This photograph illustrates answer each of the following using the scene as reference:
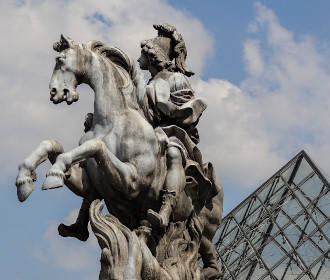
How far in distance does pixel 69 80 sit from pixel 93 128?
22.3 inches

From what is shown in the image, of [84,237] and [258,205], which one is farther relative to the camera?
[258,205]

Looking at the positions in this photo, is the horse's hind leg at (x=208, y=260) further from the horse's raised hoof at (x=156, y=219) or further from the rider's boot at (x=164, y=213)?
the horse's raised hoof at (x=156, y=219)

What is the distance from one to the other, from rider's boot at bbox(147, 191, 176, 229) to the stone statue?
11 millimetres

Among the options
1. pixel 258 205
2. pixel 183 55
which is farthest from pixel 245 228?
pixel 183 55

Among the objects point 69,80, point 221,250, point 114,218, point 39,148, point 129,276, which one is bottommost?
point 129,276

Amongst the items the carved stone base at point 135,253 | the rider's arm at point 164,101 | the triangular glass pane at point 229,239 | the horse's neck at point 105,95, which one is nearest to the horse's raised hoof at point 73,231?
the carved stone base at point 135,253

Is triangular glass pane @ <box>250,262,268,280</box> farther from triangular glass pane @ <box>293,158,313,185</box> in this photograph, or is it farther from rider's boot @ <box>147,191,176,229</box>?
rider's boot @ <box>147,191,176,229</box>

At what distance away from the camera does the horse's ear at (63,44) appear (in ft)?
33.8

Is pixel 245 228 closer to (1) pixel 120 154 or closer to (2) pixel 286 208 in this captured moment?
(2) pixel 286 208

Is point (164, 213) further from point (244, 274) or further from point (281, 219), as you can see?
point (281, 219)

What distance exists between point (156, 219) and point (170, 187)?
0.47 meters

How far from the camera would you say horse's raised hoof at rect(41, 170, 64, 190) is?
9.27 meters

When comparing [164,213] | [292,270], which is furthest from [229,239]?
[164,213]

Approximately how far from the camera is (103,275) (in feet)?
31.4
